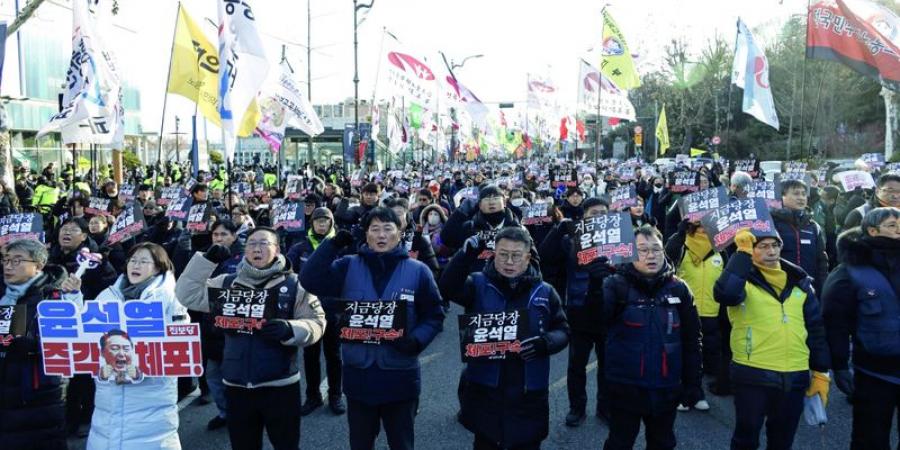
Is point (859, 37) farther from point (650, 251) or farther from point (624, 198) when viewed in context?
point (650, 251)

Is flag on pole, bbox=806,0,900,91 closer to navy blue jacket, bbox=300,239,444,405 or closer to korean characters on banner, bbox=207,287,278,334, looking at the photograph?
navy blue jacket, bbox=300,239,444,405

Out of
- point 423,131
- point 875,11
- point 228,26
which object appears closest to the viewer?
point 228,26

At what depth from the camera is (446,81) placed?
19750mm

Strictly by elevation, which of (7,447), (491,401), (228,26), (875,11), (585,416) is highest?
(875,11)

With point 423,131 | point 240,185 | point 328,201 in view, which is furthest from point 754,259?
point 423,131

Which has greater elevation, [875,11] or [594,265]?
[875,11]

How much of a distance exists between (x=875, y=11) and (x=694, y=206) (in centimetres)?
679

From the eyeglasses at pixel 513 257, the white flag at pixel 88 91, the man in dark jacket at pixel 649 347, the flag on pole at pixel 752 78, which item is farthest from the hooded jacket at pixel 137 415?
the flag on pole at pixel 752 78

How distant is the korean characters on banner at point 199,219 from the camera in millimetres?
7945

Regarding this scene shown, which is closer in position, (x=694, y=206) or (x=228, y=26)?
(x=694, y=206)

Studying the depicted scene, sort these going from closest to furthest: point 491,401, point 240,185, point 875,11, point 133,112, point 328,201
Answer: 1. point 491,401
2. point 875,11
3. point 328,201
4. point 240,185
5. point 133,112

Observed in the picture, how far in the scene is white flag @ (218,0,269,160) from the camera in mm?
6867

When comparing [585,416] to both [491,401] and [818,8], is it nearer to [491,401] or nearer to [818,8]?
[491,401]

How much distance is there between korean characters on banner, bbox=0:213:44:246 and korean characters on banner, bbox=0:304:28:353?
2.86 m
